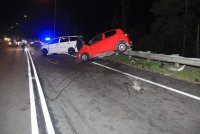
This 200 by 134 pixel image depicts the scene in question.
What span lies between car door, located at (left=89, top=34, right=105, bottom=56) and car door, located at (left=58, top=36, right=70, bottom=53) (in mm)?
6991

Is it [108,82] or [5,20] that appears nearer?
[108,82]

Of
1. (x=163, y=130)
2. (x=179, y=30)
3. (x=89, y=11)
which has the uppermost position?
(x=89, y=11)

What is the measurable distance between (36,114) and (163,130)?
3.10m

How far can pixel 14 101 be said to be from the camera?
838 cm

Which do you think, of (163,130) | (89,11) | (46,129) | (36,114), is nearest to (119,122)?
(163,130)

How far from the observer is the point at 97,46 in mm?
20312

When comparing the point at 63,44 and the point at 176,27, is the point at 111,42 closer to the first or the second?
the point at 63,44

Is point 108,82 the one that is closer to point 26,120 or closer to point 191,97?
point 191,97

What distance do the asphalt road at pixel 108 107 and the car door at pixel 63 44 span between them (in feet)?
50.9

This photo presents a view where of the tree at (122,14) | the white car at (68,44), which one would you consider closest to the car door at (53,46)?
the white car at (68,44)

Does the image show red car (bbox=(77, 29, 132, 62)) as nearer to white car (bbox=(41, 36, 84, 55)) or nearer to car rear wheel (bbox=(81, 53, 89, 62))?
car rear wheel (bbox=(81, 53, 89, 62))

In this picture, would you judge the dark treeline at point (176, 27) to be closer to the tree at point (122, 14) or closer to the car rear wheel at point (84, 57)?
the car rear wheel at point (84, 57)

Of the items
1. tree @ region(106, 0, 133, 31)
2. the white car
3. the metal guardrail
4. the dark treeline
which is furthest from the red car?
tree @ region(106, 0, 133, 31)

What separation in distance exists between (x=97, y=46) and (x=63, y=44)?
7.81 meters
